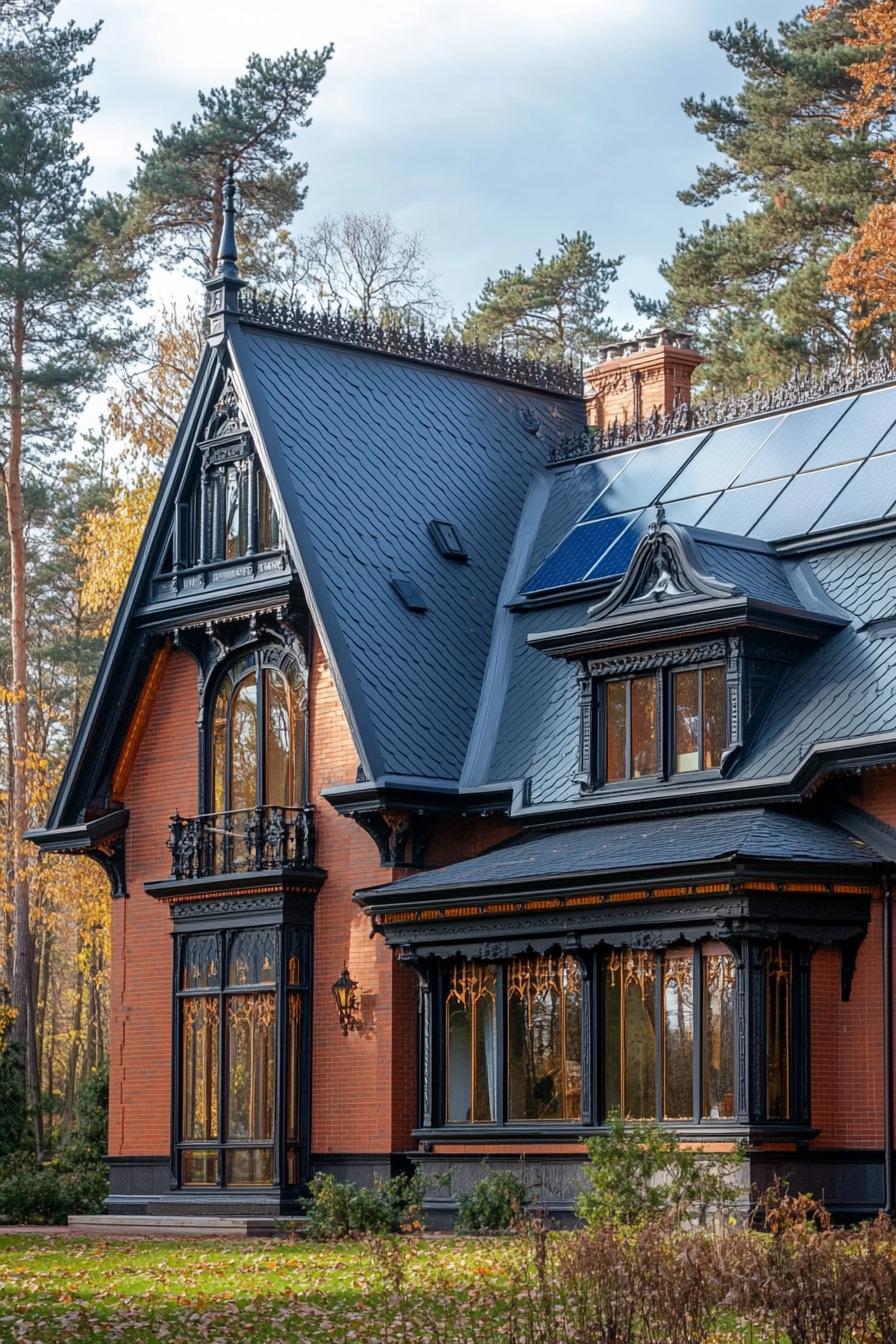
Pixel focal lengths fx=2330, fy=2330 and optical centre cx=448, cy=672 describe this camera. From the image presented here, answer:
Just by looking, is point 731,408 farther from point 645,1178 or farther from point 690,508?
point 645,1178

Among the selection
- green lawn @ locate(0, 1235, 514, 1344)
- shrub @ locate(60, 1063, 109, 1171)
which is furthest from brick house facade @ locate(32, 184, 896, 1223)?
shrub @ locate(60, 1063, 109, 1171)

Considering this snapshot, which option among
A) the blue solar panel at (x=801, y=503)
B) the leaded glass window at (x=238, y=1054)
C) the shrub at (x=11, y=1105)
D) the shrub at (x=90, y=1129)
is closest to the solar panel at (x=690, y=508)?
the blue solar panel at (x=801, y=503)

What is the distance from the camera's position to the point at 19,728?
140 ft

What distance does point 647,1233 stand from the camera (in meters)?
12.1

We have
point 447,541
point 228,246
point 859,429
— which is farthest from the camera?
point 228,246

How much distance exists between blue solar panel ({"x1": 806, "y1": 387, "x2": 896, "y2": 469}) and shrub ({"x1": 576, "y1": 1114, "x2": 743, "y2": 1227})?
29.5 feet

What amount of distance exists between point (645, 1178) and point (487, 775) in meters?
7.31

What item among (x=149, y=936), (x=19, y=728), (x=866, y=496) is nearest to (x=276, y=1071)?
(x=149, y=936)

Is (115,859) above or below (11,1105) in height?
above

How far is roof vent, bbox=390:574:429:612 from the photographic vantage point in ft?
A: 89.0

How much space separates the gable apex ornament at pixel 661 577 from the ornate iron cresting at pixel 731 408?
13.7 feet

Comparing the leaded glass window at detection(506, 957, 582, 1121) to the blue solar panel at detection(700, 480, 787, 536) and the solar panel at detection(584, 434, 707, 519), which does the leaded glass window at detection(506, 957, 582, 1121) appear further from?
the solar panel at detection(584, 434, 707, 519)

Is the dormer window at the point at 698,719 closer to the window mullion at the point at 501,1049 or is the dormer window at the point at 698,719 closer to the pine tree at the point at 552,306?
the window mullion at the point at 501,1049

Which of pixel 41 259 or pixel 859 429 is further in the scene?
pixel 41 259
